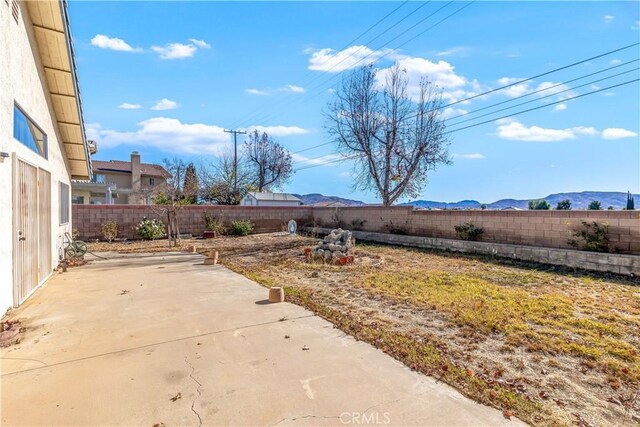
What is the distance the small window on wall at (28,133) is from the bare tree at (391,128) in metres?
14.1

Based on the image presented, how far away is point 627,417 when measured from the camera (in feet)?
7.81

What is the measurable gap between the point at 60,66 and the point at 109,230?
9.27m

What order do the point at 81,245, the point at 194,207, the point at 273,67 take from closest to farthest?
the point at 81,245
the point at 273,67
the point at 194,207

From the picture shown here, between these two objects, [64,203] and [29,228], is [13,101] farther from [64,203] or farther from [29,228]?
[64,203]

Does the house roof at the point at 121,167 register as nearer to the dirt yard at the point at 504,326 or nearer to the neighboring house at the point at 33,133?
the neighboring house at the point at 33,133

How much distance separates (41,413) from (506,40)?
12769 mm

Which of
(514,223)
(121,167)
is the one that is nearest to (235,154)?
(121,167)

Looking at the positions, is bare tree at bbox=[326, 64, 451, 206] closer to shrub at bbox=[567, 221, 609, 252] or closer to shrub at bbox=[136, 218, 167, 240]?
shrub at bbox=[567, 221, 609, 252]

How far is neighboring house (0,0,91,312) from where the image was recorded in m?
4.35

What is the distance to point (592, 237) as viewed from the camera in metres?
8.19

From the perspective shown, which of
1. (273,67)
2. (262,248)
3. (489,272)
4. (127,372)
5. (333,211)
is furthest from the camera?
(333,211)

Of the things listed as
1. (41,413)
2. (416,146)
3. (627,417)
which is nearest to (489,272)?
(627,417)

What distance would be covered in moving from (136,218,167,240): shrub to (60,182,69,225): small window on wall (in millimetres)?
5057

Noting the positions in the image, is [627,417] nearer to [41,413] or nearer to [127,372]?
[127,372]
